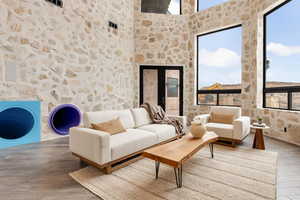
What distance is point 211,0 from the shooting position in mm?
5410

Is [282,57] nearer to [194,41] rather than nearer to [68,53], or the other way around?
[194,41]

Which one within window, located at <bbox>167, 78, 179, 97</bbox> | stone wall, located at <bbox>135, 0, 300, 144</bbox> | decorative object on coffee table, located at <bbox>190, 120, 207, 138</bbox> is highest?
stone wall, located at <bbox>135, 0, 300, 144</bbox>

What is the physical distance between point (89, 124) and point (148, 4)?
530 cm

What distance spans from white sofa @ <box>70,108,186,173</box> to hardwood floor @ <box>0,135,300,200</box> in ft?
1.07

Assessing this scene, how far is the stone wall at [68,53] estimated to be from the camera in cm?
307

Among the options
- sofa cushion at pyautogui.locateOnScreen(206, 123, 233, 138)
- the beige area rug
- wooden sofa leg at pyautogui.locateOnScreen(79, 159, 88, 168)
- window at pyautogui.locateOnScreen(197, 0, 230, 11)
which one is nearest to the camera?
the beige area rug

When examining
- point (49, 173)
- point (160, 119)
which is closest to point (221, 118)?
point (160, 119)

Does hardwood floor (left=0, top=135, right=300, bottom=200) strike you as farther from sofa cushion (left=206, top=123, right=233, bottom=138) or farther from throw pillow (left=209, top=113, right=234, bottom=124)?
throw pillow (left=209, top=113, right=234, bottom=124)

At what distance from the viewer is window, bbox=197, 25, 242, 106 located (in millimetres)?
4962

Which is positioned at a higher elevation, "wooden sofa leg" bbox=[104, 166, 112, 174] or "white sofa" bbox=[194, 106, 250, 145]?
"white sofa" bbox=[194, 106, 250, 145]

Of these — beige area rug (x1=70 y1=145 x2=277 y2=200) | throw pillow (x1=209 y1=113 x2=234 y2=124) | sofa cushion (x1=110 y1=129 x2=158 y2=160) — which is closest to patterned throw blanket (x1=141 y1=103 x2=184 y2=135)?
sofa cushion (x1=110 y1=129 x2=158 y2=160)

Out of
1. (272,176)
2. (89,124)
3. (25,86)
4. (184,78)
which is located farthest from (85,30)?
(272,176)

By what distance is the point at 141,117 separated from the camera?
11.2ft

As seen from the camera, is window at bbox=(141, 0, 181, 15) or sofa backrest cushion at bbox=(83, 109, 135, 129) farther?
window at bbox=(141, 0, 181, 15)
